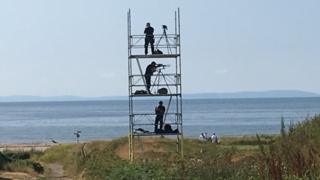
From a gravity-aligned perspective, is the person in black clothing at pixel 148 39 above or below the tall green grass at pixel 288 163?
above

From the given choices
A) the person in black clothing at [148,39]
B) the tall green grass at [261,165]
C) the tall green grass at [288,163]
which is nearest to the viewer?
the tall green grass at [288,163]

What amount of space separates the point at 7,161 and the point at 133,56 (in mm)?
13097

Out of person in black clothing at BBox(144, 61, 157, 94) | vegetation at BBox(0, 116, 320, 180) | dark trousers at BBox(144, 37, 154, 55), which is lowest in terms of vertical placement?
vegetation at BBox(0, 116, 320, 180)

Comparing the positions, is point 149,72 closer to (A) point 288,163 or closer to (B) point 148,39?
(B) point 148,39

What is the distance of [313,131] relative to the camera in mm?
18422

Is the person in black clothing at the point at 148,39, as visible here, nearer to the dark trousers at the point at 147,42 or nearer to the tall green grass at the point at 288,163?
the dark trousers at the point at 147,42

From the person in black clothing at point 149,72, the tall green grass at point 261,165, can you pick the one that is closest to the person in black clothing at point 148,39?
the person in black clothing at point 149,72

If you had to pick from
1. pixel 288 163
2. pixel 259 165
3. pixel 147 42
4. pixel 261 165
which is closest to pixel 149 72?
pixel 147 42

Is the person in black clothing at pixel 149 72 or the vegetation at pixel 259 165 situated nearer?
the vegetation at pixel 259 165

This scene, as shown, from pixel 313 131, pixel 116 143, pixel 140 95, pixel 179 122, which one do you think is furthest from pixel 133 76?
pixel 116 143

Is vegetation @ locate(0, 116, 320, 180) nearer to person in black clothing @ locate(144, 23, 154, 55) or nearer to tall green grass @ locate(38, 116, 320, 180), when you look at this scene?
tall green grass @ locate(38, 116, 320, 180)

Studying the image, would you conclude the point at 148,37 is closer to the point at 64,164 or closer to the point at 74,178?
the point at 74,178

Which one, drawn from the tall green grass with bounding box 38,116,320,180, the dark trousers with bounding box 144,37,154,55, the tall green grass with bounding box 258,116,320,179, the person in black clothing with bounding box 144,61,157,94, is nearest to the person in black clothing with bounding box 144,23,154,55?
the dark trousers with bounding box 144,37,154,55

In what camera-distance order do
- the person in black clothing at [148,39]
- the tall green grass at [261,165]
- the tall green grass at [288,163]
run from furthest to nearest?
the person in black clothing at [148,39], the tall green grass at [261,165], the tall green grass at [288,163]
